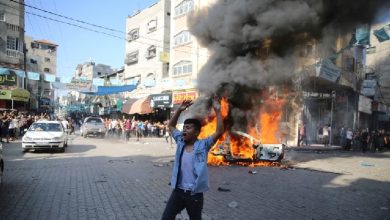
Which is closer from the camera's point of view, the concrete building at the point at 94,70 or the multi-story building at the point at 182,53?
the multi-story building at the point at 182,53

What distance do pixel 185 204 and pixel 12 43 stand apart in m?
35.1

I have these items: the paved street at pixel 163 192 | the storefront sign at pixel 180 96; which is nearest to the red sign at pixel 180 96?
the storefront sign at pixel 180 96

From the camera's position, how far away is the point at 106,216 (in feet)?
19.4

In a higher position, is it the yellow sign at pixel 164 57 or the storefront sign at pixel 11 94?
the yellow sign at pixel 164 57

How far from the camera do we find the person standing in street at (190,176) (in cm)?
375

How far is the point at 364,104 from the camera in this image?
27891mm

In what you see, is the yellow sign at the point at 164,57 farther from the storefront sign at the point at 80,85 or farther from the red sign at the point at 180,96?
the storefront sign at the point at 80,85

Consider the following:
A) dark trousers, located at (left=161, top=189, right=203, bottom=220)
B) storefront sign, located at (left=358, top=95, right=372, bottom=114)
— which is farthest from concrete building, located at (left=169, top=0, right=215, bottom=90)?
dark trousers, located at (left=161, top=189, right=203, bottom=220)

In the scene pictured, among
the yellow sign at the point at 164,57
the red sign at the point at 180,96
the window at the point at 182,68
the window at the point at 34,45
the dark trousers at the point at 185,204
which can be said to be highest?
the window at the point at 34,45

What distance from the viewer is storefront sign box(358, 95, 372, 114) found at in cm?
2730

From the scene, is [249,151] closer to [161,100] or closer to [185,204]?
[185,204]

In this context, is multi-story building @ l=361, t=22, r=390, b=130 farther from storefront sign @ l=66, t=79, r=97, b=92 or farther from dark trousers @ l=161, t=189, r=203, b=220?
dark trousers @ l=161, t=189, r=203, b=220

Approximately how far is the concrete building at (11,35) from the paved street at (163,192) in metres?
23.9

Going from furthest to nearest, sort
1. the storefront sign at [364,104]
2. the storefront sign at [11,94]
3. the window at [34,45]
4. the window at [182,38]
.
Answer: the window at [34,45] → the window at [182,38] → the storefront sign at [11,94] → the storefront sign at [364,104]
